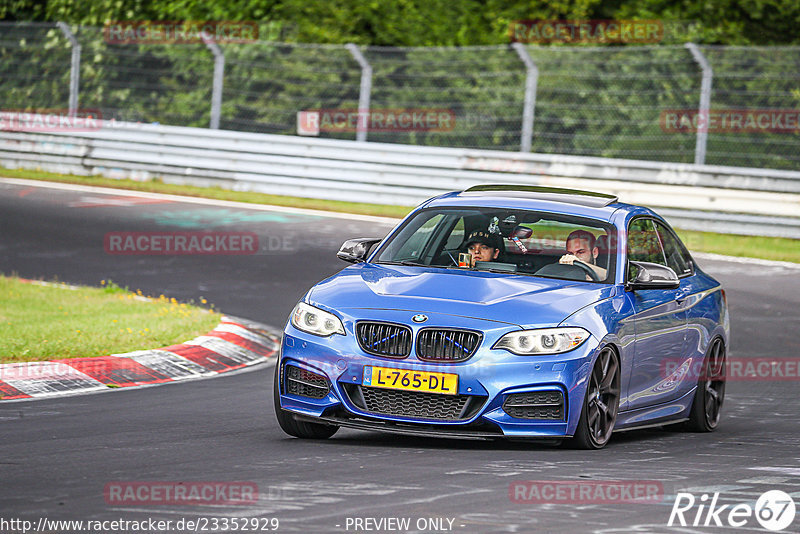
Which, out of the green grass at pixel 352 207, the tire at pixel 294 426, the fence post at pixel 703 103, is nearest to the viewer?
the tire at pixel 294 426

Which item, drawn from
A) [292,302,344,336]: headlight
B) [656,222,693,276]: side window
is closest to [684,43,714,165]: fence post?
[656,222,693,276]: side window

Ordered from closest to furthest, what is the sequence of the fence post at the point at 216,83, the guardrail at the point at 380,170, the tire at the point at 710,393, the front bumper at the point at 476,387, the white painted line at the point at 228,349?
the front bumper at the point at 476,387 < the tire at the point at 710,393 < the white painted line at the point at 228,349 < the guardrail at the point at 380,170 < the fence post at the point at 216,83

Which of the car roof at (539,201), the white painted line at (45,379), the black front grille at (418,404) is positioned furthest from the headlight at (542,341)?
the white painted line at (45,379)

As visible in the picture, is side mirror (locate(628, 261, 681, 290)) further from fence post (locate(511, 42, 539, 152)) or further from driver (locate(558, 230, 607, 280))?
fence post (locate(511, 42, 539, 152))

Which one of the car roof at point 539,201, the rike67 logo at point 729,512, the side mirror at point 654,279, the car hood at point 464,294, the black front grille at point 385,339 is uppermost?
the car roof at point 539,201

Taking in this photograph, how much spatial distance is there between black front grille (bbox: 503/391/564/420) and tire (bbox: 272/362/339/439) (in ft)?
4.04

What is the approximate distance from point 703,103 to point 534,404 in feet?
44.5

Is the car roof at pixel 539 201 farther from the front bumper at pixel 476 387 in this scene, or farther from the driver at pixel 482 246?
the front bumper at pixel 476 387

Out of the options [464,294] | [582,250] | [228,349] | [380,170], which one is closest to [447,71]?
[380,170]

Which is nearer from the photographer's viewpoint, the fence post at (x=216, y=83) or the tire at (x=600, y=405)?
the tire at (x=600, y=405)

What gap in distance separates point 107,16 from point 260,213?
34.6 feet

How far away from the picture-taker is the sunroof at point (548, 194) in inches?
370

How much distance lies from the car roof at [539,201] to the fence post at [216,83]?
15.2 metres

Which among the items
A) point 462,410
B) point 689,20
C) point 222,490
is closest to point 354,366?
point 462,410
